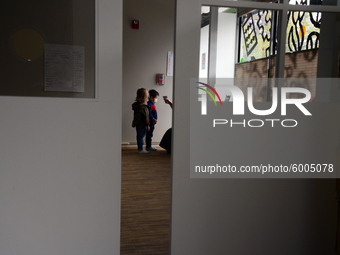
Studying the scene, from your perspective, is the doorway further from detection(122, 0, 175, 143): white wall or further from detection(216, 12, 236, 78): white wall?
detection(216, 12, 236, 78): white wall

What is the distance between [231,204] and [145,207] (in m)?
1.54

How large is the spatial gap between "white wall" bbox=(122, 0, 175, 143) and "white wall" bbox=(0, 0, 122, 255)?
5.40 m

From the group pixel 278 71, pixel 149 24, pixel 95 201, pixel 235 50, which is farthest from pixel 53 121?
pixel 149 24

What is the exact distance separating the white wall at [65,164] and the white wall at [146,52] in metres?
5.40

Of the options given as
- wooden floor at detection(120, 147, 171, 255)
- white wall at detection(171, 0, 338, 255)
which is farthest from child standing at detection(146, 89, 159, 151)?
white wall at detection(171, 0, 338, 255)

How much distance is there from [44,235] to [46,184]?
305mm

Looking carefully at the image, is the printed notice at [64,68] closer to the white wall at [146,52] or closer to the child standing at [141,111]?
the child standing at [141,111]

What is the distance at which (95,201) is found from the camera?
6.22 ft

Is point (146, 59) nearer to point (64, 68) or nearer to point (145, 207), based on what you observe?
point (145, 207)

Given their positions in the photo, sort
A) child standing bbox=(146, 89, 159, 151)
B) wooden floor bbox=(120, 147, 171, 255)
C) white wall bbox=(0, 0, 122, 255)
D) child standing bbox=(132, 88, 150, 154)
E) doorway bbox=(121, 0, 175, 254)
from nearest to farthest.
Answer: white wall bbox=(0, 0, 122, 255) → wooden floor bbox=(120, 147, 171, 255) → child standing bbox=(132, 88, 150, 154) → child standing bbox=(146, 89, 159, 151) → doorway bbox=(121, 0, 175, 254)

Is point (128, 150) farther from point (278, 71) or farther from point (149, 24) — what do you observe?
point (278, 71)

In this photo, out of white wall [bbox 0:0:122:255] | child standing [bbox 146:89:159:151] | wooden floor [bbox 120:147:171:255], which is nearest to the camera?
white wall [bbox 0:0:122:255]

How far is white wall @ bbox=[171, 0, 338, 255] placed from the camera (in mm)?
1832

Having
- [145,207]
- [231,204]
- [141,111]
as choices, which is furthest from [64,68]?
[141,111]
